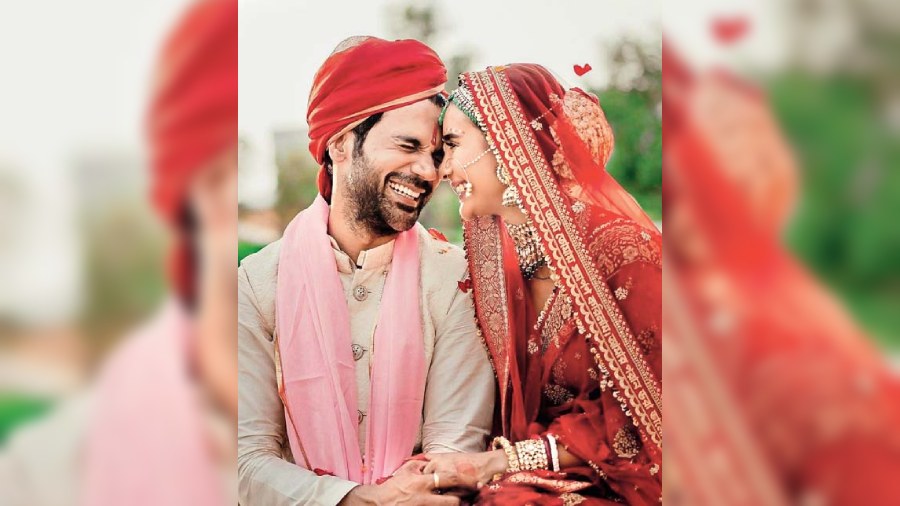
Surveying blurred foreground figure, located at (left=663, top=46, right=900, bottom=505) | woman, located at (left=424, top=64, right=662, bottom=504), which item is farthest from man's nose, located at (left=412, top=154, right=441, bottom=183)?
blurred foreground figure, located at (left=663, top=46, right=900, bottom=505)

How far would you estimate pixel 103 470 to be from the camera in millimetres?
3039

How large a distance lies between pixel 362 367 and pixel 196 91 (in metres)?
0.96

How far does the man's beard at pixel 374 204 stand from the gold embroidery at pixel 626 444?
0.84 meters

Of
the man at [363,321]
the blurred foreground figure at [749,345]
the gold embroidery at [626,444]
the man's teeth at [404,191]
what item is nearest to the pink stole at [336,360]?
the man at [363,321]

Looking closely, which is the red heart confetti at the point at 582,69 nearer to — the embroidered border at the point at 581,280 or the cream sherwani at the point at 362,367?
the embroidered border at the point at 581,280

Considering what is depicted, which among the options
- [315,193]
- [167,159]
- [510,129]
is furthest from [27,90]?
[510,129]

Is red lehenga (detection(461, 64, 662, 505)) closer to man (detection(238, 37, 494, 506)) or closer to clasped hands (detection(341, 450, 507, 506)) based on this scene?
clasped hands (detection(341, 450, 507, 506))

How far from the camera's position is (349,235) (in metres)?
2.92

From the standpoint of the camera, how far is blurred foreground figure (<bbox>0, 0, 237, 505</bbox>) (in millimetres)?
2980

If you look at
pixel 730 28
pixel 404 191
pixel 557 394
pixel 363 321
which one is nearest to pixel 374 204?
pixel 404 191

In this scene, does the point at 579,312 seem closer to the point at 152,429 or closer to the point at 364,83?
the point at 364,83

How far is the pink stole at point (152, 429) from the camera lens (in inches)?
119

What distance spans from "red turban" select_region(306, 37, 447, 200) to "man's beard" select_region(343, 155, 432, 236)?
86mm

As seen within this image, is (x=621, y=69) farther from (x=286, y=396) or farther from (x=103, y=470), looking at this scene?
(x=103, y=470)
